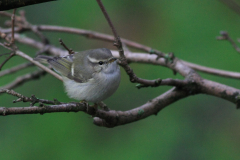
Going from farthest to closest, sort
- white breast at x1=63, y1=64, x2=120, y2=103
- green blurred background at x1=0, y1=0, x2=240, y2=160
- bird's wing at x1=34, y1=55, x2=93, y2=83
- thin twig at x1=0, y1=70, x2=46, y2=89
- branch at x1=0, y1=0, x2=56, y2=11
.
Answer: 1. green blurred background at x1=0, y1=0, x2=240, y2=160
2. thin twig at x1=0, y1=70, x2=46, y2=89
3. bird's wing at x1=34, y1=55, x2=93, y2=83
4. white breast at x1=63, y1=64, x2=120, y2=103
5. branch at x1=0, y1=0, x2=56, y2=11

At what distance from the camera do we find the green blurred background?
4.36 metres

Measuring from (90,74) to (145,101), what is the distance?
1905mm

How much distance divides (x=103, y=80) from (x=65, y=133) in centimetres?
176

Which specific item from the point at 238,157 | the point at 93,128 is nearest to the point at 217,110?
the point at 238,157

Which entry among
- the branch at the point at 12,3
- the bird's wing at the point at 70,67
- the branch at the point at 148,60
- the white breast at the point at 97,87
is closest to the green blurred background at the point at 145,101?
the branch at the point at 148,60

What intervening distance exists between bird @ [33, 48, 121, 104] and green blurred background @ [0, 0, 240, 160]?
1308 millimetres

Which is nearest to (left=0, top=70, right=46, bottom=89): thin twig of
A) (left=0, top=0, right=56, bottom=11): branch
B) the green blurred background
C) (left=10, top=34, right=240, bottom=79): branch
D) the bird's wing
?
the bird's wing

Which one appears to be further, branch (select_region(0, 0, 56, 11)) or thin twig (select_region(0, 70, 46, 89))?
thin twig (select_region(0, 70, 46, 89))

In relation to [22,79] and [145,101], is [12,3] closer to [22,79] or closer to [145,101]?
[22,79]

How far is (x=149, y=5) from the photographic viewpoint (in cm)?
590

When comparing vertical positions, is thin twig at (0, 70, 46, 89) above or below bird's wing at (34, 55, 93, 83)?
below

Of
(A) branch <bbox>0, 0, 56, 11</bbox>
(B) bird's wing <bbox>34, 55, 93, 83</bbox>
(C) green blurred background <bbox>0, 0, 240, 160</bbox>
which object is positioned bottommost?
(C) green blurred background <bbox>0, 0, 240, 160</bbox>

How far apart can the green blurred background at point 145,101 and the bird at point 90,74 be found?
4.29 feet

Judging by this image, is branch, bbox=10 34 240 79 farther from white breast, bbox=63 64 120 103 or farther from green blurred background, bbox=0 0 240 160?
green blurred background, bbox=0 0 240 160
